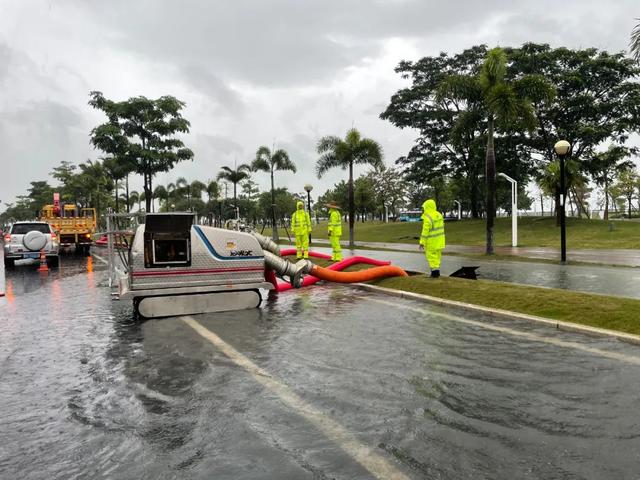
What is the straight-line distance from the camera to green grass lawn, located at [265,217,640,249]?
30.0 m

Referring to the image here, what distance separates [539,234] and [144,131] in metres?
29.1

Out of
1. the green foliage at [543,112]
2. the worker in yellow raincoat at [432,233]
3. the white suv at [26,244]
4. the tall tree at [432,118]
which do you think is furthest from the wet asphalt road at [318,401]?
the tall tree at [432,118]

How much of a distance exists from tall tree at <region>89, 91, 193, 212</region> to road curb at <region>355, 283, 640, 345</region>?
29.6m

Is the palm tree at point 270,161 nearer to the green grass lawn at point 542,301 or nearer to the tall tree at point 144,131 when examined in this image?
the tall tree at point 144,131

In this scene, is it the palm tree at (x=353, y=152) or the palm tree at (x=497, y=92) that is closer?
the palm tree at (x=497, y=92)

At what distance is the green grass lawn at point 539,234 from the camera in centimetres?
3005

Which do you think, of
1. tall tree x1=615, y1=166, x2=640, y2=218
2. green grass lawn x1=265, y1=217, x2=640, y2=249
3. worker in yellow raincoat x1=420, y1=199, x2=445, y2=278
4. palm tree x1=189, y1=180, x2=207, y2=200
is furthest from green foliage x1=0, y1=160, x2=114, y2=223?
tall tree x1=615, y1=166, x2=640, y2=218

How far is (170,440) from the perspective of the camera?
3.71 m

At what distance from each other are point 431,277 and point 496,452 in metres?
8.10

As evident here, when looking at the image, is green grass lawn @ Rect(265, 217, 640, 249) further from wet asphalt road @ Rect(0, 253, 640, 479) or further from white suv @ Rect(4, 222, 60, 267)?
wet asphalt road @ Rect(0, 253, 640, 479)

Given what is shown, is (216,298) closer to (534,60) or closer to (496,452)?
(496,452)

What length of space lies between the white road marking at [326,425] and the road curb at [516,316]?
433cm

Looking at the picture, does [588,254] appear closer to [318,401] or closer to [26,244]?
[318,401]

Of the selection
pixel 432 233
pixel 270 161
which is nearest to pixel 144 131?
pixel 270 161
